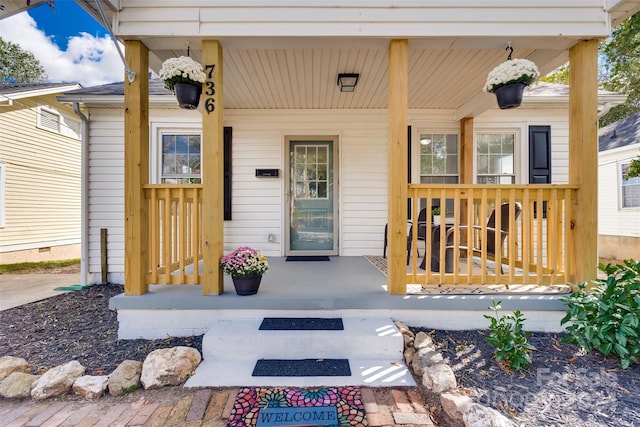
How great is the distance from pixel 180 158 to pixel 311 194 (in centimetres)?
214

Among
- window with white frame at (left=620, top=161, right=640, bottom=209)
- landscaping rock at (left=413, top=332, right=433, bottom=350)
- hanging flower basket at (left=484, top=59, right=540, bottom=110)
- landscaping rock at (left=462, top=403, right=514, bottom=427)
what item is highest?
hanging flower basket at (left=484, top=59, right=540, bottom=110)

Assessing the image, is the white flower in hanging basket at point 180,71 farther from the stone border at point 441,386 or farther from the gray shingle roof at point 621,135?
the gray shingle roof at point 621,135

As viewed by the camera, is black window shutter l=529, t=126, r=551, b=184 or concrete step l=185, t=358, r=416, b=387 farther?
black window shutter l=529, t=126, r=551, b=184

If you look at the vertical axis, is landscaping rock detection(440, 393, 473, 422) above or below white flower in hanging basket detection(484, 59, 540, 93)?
below

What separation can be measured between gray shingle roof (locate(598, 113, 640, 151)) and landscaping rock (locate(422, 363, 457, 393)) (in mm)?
8856

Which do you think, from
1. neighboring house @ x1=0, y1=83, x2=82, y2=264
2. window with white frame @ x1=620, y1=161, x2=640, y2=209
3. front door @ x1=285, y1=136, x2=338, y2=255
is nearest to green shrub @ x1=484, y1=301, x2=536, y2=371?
front door @ x1=285, y1=136, x2=338, y2=255

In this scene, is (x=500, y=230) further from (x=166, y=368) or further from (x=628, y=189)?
(x=628, y=189)

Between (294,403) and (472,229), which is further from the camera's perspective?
(472,229)

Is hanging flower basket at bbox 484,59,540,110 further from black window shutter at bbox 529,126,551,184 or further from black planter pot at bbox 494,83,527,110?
black window shutter at bbox 529,126,551,184

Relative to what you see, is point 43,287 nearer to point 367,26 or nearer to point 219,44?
point 219,44

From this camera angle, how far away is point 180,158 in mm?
5039

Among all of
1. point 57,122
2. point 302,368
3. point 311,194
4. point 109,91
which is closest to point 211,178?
point 302,368

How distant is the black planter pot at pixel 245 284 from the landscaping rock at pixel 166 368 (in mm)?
688

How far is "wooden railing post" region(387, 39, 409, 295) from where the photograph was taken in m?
2.77
